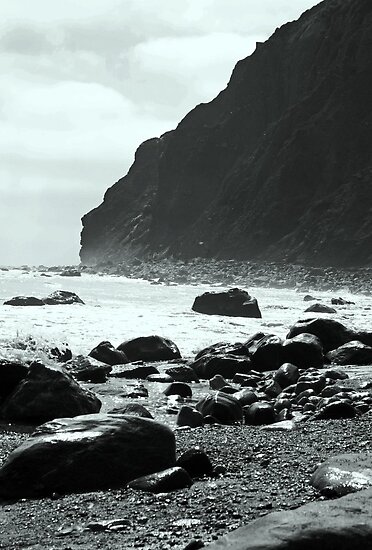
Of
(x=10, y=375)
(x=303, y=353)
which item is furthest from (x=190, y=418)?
(x=303, y=353)

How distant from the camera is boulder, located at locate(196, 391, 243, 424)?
906 cm

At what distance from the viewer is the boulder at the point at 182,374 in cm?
1270

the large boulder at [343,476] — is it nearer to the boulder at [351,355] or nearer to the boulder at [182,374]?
the boulder at [182,374]

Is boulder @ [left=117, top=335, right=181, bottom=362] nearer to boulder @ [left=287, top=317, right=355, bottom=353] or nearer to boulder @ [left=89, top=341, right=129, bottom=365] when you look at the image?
boulder @ [left=89, top=341, right=129, bottom=365]

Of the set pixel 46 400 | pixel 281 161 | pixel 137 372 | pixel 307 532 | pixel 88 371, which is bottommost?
pixel 137 372

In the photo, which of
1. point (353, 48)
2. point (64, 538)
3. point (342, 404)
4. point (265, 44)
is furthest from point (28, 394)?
point (265, 44)

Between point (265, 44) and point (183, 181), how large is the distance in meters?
22.9

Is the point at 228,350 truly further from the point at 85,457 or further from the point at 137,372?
the point at 85,457

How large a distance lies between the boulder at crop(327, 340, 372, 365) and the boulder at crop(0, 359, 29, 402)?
22.8 ft

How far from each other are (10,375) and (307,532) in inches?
270

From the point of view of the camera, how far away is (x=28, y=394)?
30.8 feet

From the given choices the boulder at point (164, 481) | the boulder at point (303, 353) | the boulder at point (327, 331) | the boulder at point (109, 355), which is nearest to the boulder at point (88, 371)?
→ the boulder at point (109, 355)

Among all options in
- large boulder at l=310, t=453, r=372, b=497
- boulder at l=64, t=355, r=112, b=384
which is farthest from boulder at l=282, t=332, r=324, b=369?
large boulder at l=310, t=453, r=372, b=497

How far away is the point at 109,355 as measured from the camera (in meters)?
14.9
